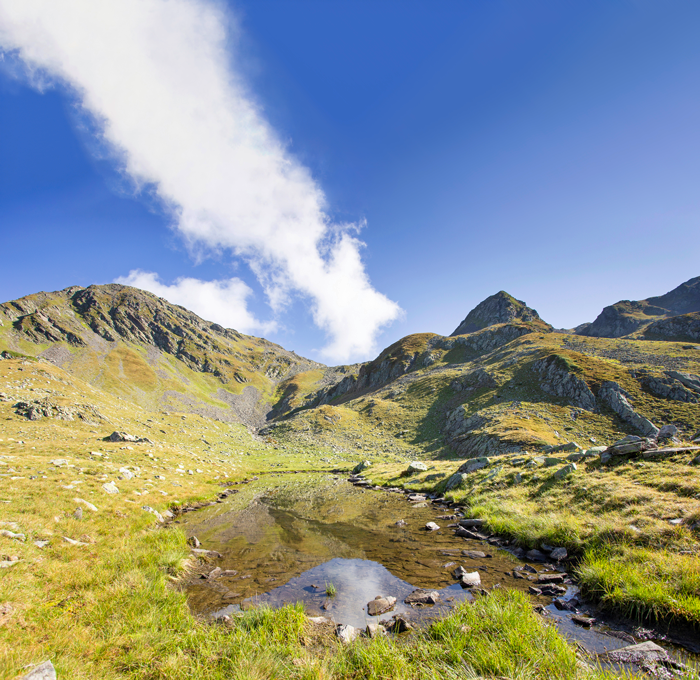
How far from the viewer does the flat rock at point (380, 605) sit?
31.3ft

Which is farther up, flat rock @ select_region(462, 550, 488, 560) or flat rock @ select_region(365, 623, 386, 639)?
flat rock @ select_region(365, 623, 386, 639)

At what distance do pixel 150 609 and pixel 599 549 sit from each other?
1633 cm

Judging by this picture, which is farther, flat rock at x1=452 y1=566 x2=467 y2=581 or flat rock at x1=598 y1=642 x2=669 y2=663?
flat rock at x1=452 y1=566 x2=467 y2=581

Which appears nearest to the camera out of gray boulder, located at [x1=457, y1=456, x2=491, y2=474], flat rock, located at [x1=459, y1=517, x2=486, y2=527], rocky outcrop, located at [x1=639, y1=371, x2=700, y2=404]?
flat rock, located at [x1=459, y1=517, x2=486, y2=527]

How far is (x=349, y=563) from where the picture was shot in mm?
13750

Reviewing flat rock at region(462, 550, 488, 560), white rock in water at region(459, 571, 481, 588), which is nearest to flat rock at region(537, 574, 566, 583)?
white rock in water at region(459, 571, 481, 588)

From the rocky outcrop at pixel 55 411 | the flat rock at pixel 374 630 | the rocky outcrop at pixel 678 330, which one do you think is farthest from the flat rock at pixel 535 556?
the rocky outcrop at pixel 678 330

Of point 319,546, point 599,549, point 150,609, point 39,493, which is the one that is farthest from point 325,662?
point 39,493

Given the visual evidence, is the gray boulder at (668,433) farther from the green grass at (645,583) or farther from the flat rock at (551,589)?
the flat rock at (551,589)

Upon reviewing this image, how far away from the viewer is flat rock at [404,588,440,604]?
9.97 meters

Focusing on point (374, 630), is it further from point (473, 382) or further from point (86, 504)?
point (473, 382)

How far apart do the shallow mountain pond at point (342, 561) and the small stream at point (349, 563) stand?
0.04 meters

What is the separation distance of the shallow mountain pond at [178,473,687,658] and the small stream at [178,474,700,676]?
1.7 inches

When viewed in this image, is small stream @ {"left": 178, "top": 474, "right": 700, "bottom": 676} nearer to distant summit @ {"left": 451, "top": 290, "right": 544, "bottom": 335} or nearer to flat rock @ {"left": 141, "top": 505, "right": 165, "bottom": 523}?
flat rock @ {"left": 141, "top": 505, "right": 165, "bottom": 523}
